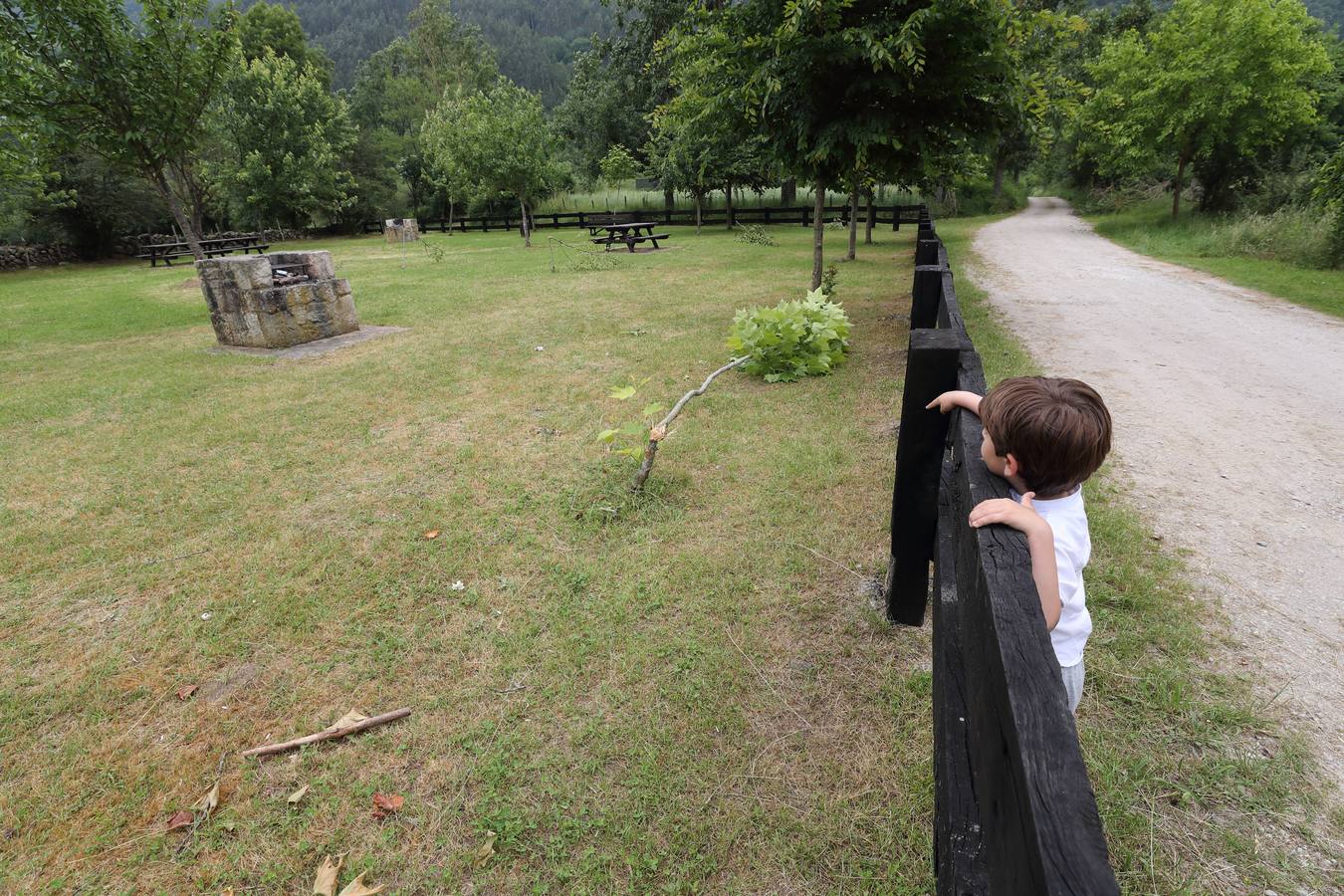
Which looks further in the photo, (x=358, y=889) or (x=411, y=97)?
(x=411, y=97)

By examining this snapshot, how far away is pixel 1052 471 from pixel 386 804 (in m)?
2.39

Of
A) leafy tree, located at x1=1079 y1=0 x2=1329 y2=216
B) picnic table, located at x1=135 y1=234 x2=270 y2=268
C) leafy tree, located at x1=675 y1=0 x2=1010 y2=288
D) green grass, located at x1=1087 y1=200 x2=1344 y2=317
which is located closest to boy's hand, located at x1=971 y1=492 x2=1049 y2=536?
leafy tree, located at x1=675 y1=0 x2=1010 y2=288

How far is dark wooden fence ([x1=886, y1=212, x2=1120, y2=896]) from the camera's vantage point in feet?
2.38

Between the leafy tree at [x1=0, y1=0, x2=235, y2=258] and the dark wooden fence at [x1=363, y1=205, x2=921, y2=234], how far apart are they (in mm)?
19042

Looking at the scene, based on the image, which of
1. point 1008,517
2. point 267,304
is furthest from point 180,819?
point 267,304

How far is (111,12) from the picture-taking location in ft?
37.9

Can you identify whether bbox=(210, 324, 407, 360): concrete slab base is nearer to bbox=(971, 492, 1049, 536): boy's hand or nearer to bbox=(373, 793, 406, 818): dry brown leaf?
bbox=(373, 793, 406, 818): dry brown leaf

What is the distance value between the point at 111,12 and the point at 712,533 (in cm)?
1550

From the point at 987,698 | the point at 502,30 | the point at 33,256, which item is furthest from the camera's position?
the point at 502,30

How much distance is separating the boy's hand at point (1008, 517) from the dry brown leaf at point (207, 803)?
8.93 feet

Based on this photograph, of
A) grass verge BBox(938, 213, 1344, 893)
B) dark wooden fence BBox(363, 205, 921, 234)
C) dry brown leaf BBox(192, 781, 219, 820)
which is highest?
dark wooden fence BBox(363, 205, 921, 234)

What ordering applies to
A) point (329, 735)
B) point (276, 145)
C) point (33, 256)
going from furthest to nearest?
point (276, 145) < point (33, 256) < point (329, 735)

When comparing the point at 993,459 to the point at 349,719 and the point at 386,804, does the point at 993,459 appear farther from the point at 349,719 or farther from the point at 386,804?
the point at 349,719

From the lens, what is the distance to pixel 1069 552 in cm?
150
